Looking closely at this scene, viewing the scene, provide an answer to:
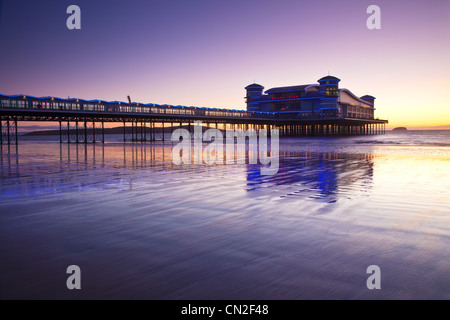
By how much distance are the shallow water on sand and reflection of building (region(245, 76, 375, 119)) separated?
88.3 meters

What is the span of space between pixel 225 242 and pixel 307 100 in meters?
101

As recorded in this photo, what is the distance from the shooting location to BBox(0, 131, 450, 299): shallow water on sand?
3568mm

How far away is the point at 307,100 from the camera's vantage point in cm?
10112

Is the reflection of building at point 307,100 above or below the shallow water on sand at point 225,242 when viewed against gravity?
above

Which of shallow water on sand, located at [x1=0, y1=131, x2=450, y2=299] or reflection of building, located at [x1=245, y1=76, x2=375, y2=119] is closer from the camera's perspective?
shallow water on sand, located at [x1=0, y1=131, x2=450, y2=299]

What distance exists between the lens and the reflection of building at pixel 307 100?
97.3 metres

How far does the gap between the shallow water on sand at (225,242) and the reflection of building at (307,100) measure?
88.3 m

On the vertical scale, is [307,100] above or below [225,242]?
above

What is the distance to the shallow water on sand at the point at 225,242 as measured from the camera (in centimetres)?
357

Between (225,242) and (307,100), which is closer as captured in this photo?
(225,242)

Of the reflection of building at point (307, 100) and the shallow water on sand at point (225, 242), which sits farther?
the reflection of building at point (307, 100)

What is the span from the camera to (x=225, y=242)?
500 cm
